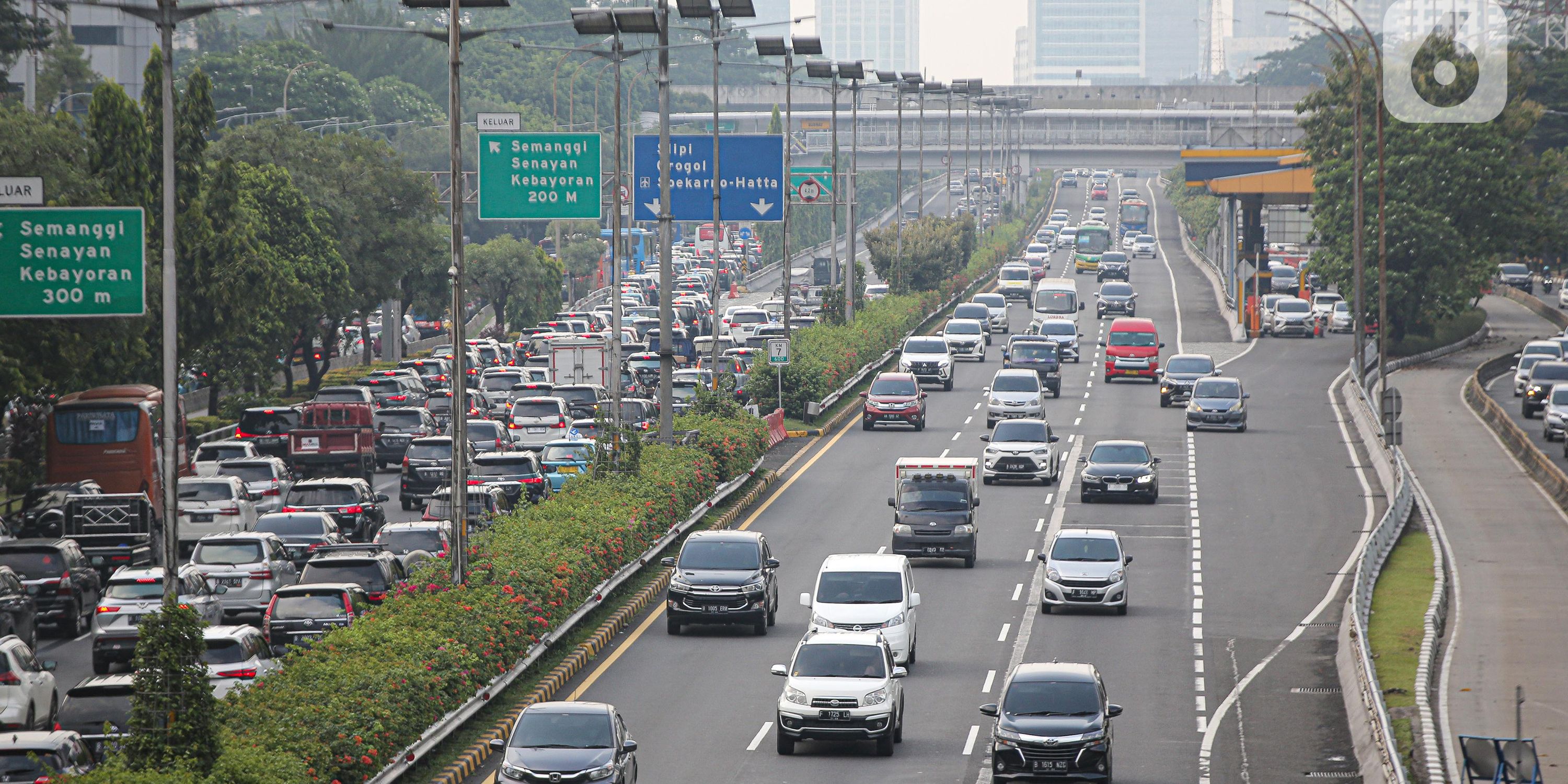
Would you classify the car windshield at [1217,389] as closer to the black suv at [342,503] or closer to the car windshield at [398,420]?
the car windshield at [398,420]

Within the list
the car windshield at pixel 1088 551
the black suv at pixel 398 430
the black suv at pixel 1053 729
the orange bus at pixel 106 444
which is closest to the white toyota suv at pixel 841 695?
the black suv at pixel 1053 729

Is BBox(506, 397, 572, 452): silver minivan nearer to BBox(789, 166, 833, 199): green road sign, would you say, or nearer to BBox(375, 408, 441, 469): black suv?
BBox(375, 408, 441, 469): black suv

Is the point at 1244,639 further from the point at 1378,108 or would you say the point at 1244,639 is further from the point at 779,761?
the point at 1378,108

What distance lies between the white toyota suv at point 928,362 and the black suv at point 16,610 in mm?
38503

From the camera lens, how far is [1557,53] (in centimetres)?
10469

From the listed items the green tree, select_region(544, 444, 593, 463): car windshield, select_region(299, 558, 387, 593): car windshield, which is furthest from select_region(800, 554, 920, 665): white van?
select_region(544, 444, 593, 463): car windshield

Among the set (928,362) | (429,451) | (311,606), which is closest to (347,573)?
(311,606)

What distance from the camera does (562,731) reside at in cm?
2025

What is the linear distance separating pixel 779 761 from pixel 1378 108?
118 ft

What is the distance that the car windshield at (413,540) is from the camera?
110 ft

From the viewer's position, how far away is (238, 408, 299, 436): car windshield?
5053 centimetres

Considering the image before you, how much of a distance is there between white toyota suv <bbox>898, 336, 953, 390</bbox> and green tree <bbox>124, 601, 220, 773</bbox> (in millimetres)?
47464

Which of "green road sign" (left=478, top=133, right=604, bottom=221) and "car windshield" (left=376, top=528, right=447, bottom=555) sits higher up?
"green road sign" (left=478, top=133, right=604, bottom=221)

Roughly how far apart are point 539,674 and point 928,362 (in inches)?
1540
